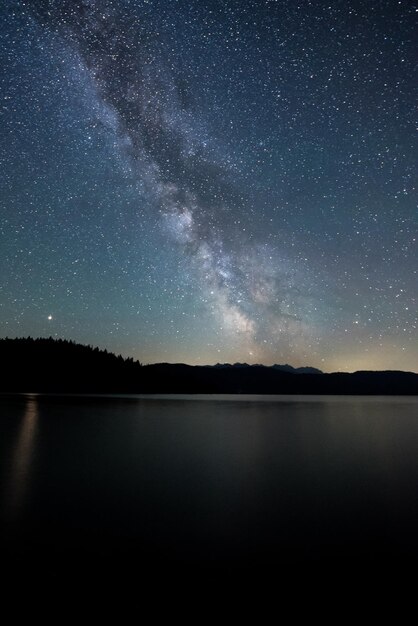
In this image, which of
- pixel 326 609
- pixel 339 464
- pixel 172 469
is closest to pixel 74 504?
pixel 172 469

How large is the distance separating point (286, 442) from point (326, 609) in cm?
2269

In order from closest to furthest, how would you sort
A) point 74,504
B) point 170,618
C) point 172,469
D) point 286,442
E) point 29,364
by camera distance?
point 170,618
point 74,504
point 172,469
point 286,442
point 29,364

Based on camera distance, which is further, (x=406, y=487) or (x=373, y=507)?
(x=406, y=487)

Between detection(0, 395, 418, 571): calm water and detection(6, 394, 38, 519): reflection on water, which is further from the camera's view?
detection(6, 394, 38, 519): reflection on water

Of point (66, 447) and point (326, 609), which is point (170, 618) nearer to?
point (326, 609)

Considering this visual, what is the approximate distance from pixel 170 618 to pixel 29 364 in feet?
611

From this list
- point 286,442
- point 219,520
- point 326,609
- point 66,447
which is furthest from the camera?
point 286,442

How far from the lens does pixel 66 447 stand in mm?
23953

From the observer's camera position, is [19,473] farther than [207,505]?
Yes

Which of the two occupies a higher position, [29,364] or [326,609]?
[29,364]

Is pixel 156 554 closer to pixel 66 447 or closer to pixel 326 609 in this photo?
pixel 326 609

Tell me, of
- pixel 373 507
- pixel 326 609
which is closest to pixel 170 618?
pixel 326 609

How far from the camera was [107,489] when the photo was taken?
44.9 ft

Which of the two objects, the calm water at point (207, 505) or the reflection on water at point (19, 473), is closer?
the calm water at point (207, 505)
